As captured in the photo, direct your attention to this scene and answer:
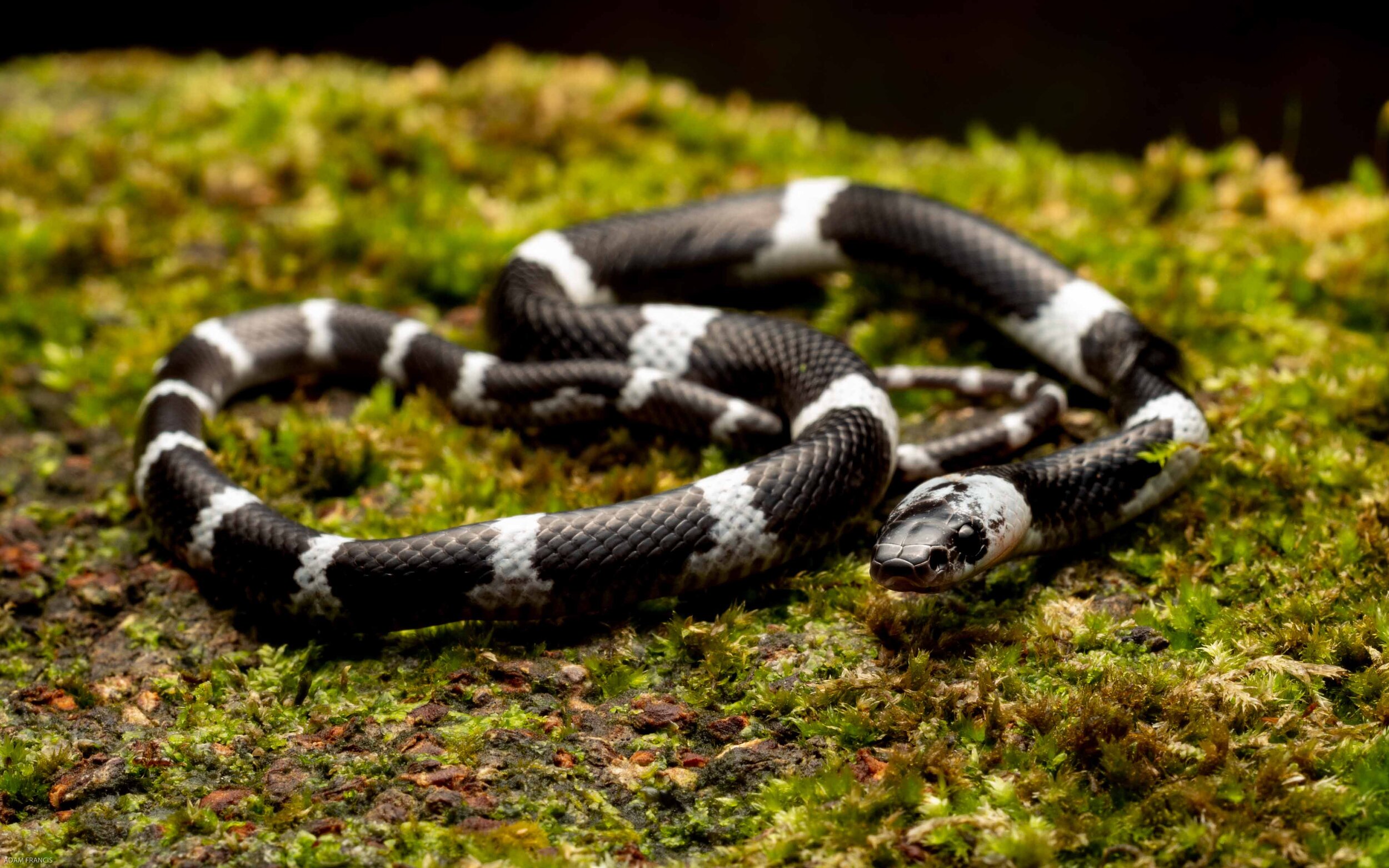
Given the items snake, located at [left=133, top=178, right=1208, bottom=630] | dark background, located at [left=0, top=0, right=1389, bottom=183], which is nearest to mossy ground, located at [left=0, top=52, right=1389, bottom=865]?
snake, located at [left=133, top=178, right=1208, bottom=630]

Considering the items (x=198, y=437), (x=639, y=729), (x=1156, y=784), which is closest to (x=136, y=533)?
(x=198, y=437)

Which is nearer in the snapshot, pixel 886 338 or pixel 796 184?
pixel 886 338

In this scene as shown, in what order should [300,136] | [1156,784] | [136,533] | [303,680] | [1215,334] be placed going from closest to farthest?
[1156,784], [303,680], [136,533], [1215,334], [300,136]

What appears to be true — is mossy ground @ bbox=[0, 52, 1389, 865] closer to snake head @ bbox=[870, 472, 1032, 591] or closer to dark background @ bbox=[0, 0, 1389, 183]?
snake head @ bbox=[870, 472, 1032, 591]

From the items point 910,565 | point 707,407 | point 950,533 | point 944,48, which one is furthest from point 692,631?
point 944,48

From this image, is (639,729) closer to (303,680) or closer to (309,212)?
(303,680)

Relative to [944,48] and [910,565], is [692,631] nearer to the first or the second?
[910,565]
